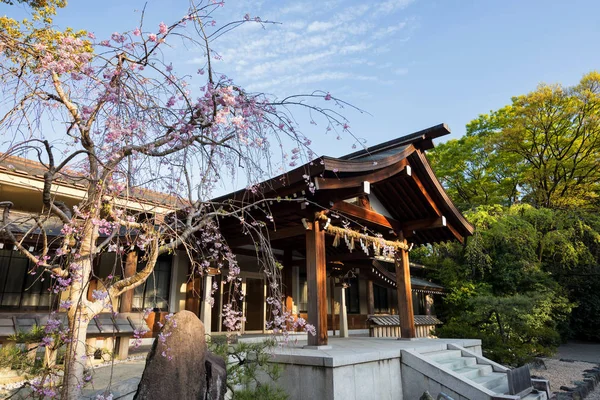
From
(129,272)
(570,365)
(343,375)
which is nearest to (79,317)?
(343,375)

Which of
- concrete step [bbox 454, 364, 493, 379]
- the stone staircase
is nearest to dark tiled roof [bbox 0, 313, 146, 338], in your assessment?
the stone staircase

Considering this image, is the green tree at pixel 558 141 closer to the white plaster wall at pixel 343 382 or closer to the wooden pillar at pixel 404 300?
the wooden pillar at pixel 404 300

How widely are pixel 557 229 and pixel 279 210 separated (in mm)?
15854

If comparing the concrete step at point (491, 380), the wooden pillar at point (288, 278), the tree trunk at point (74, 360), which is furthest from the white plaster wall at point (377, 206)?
the tree trunk at point (74, 360)

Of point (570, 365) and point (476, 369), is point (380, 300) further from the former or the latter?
point (476, 369)

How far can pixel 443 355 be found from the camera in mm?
7609

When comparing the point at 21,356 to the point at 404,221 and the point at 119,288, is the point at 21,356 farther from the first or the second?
→ the point at 404,221

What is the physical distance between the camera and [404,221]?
32.1ft

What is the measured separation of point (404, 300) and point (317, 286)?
11.6 feet

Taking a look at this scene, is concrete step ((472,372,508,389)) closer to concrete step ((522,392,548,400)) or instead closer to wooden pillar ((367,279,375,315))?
concrete step ((522,392,548,400))

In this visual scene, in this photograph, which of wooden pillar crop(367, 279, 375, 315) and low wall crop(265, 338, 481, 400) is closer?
low wall crop(265, 338, 481, 400)

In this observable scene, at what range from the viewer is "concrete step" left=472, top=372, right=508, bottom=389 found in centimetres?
705

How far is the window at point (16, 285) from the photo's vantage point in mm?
8742

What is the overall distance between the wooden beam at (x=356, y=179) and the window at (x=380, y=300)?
11066 mm
